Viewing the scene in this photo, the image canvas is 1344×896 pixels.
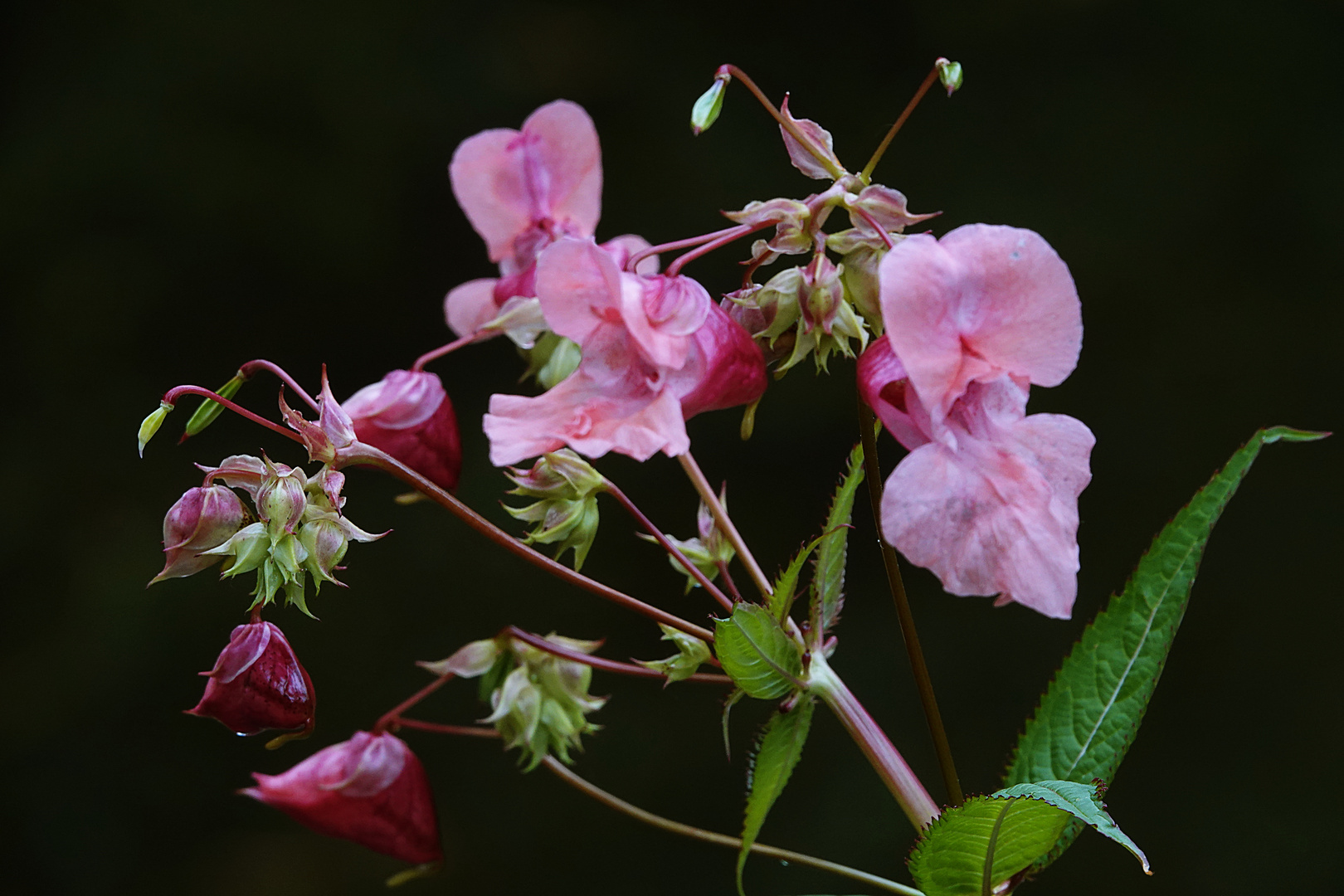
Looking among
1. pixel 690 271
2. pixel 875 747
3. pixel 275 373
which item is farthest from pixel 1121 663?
pixel 690 271

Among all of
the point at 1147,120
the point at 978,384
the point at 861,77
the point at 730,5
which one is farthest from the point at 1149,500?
the point at 978,384

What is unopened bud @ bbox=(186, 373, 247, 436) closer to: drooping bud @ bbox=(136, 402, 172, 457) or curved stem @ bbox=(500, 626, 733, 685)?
drooping bud @ bbox=(136, 402, 172, 457)

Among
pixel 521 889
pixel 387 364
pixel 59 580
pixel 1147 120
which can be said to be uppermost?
pixel 1147 120

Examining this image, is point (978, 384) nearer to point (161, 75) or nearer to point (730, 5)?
point (730, 5)

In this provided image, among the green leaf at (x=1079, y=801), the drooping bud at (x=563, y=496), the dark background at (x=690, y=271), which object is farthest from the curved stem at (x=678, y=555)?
the dark background at (x=690, y=271)

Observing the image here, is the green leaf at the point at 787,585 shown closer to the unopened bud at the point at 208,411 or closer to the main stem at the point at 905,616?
the main stem at the point at 905,616

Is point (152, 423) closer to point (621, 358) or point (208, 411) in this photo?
point (208, 411)

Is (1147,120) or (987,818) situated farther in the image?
(1147,120)
